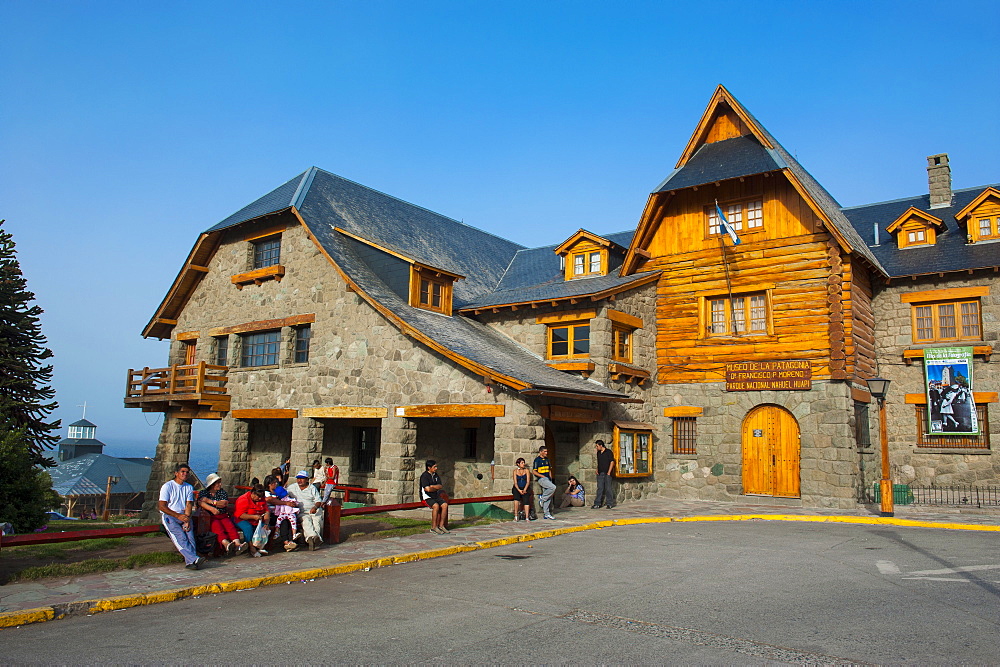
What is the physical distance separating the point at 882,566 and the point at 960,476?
502 inches

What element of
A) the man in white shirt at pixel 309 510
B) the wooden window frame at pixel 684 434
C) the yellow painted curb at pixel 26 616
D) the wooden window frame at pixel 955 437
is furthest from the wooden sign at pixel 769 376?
the yellow painted curb at pixel 26 616

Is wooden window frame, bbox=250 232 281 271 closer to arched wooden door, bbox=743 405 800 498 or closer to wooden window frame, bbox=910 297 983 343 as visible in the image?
arched wooden door, bbox=743 405 800 498

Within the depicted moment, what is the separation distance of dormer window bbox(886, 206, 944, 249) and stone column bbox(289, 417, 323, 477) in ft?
60.8

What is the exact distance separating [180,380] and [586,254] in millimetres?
13973

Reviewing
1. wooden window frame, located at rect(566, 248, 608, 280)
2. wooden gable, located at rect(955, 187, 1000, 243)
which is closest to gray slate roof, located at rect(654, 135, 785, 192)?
wooden window frame, located at rect(566, 248, 608, 280)

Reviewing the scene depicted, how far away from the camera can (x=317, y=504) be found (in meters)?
11.7

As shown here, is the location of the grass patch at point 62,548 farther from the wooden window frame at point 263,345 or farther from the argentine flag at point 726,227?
the argentine flag at point 726,227

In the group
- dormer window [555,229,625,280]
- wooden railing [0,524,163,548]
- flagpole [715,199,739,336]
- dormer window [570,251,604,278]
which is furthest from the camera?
dormer window [570,251,604,278]

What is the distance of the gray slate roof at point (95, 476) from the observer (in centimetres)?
3819

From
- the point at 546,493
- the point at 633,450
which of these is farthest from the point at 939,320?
the point at 546,493

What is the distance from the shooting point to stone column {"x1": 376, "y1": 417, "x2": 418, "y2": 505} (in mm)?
18656

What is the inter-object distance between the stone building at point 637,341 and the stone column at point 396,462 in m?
0.05

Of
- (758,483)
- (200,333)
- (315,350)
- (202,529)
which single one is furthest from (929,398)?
(200,333)

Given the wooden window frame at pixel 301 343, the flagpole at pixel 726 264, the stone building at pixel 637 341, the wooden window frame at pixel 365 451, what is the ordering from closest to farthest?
the stone building at pixel 637 341
the flagpole at pixel 726 264
the wooden window frame at pixel 301 343
the wooden window frame at pixel 365 451
